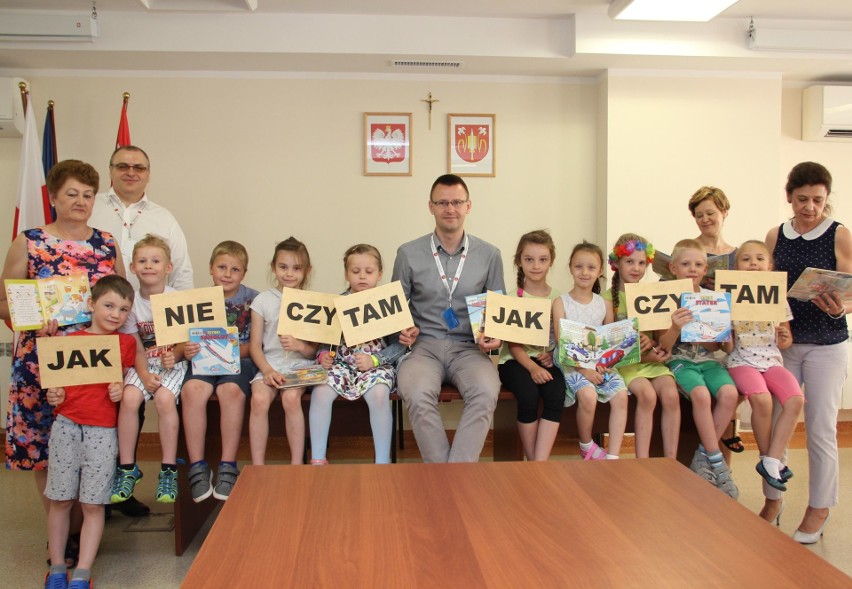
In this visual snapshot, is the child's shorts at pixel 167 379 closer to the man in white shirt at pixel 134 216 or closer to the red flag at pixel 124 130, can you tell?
the man in white shirt at pixel 134 216

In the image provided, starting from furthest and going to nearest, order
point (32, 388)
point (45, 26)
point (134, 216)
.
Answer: point (45, 26) → point (134, 216) → point (32, 388)

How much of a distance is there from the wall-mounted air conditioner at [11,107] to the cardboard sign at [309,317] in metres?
2.67

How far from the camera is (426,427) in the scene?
2.86 metres

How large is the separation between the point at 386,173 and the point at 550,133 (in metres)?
1.23

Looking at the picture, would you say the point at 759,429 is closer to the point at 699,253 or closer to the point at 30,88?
the point at 699,253

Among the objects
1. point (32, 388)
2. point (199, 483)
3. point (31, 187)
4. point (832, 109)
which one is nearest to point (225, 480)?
point (199, 483)

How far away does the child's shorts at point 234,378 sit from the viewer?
2987 mm

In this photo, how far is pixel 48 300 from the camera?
2686 mm

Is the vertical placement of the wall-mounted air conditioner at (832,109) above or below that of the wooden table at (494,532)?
above

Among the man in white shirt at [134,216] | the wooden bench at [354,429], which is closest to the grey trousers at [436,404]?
the wooden bench at [354,429]

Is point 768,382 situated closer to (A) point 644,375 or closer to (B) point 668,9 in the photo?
(A) point 644,375

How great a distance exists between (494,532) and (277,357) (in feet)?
6.25

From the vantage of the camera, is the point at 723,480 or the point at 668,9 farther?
the point at 668,9

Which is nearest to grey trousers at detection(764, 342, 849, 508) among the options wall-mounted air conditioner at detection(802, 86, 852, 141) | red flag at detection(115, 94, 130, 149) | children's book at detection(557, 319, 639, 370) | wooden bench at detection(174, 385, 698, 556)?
wooden bench at detection(174, 385, 698, 556)
